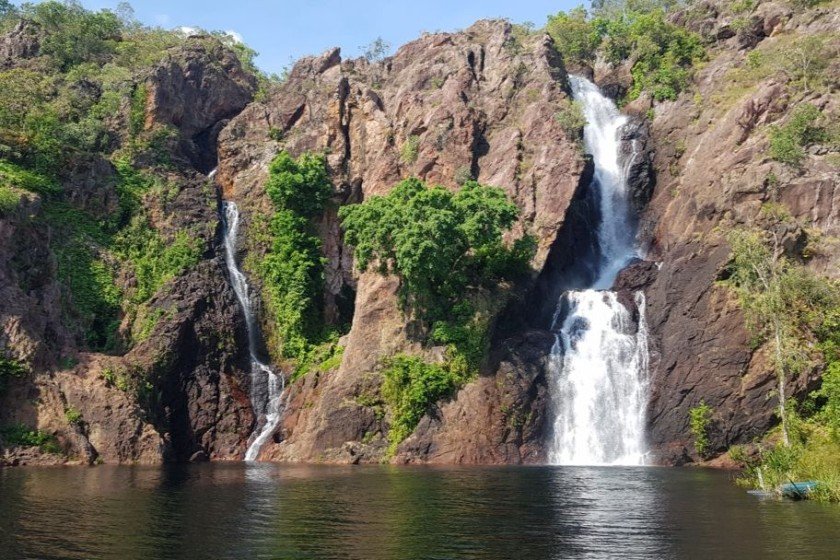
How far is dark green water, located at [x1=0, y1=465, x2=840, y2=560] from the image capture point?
1924 centimetres

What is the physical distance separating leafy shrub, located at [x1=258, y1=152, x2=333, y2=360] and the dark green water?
21853mm

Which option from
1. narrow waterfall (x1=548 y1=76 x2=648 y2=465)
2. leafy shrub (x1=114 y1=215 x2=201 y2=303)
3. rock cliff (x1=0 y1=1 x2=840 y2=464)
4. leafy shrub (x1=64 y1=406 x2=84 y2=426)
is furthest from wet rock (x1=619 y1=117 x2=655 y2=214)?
leafy shrub (x1=64 y1=406 x2=84 y2=426)

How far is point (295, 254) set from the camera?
61406 millimetres

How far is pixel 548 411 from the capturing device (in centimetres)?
5053

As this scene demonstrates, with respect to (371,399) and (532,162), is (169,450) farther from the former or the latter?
(532,162)

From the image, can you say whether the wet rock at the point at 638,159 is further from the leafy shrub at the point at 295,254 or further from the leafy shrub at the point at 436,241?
the leafy shrub at the point at 295,254

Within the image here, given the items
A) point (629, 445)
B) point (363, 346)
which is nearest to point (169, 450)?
point (363, 346)

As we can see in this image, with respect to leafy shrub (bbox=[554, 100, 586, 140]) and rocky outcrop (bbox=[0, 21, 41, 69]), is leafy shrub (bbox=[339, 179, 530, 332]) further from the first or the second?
rocky outcrop (bbox=[0, 21, 41, 69])

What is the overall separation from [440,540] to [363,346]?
113ft

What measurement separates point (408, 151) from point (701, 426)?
33705mm

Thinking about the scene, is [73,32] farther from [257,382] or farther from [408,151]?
[257,382]

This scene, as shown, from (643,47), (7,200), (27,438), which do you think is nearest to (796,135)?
(643,47)

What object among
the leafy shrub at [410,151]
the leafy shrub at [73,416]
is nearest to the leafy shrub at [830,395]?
the leafy shrub at [410,151]

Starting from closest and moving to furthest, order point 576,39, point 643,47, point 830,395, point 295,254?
1. point 830,395
2. point 295,254
3. point 643,47
4. point 576,39
